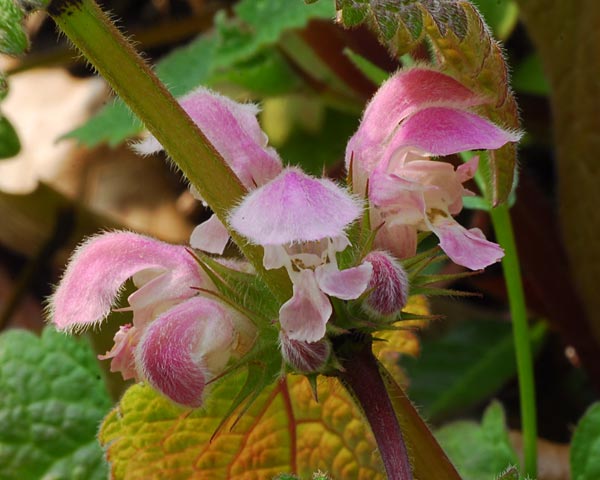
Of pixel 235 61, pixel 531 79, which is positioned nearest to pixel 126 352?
pixel 235 61

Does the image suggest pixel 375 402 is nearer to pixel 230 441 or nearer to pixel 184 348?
pixel 184 348

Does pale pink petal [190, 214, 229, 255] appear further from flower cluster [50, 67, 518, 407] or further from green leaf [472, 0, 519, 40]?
green leaf [472, 0, 519, 40]

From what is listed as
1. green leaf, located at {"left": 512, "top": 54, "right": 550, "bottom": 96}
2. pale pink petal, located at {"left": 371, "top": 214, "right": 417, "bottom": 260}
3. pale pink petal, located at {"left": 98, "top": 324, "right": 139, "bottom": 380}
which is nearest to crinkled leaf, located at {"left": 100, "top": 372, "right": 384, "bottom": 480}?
pale pink petal, located at {"left": 98, "top": 324, "right": 139, "bottom": 380}

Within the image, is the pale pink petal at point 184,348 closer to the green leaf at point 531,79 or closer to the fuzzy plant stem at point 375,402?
the fuzzy plant stem at point 375,402

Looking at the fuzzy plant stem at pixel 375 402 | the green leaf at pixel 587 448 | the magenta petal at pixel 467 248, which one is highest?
the magenta petal at pixel 467 248

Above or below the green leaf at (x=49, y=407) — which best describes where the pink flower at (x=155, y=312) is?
above

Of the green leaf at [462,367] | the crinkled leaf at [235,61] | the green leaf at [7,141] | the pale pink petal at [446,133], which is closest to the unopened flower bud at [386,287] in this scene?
the pale pink petal at [446,133]
